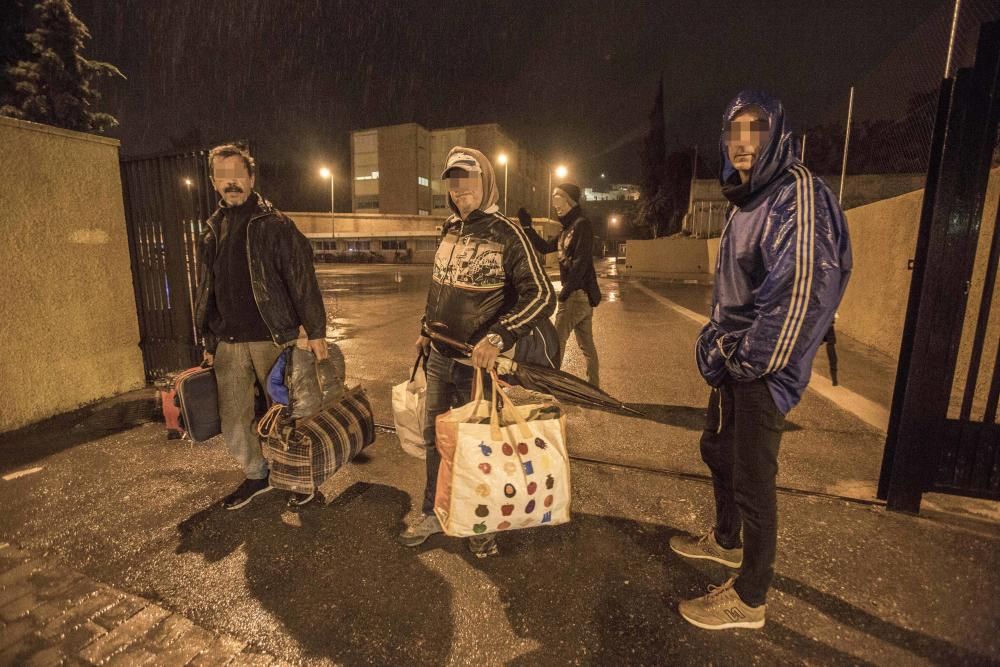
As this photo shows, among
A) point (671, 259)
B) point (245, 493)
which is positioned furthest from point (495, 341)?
point (671, 259)

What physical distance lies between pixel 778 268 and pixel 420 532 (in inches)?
82.9

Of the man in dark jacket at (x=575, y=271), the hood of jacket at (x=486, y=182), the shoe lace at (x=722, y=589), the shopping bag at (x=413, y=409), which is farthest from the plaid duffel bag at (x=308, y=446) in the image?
the man in dark jacket at (x=575, y=271)

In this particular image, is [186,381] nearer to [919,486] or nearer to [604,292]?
[919,486]

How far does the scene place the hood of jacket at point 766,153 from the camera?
190cm

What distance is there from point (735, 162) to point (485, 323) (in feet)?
4.23

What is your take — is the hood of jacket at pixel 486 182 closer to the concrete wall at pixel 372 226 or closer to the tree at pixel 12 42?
the tree at pixel 12 42

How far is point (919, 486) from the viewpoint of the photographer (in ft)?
9.43

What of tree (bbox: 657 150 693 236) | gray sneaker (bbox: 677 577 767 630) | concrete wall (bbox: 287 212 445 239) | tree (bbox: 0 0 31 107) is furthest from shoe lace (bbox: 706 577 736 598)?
tree (bbox: 657 150 693 236)

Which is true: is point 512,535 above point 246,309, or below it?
below

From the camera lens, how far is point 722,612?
6.82 ft

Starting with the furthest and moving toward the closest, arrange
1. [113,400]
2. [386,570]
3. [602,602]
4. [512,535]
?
[113,400] → [512,535] → [386,570] → [602,602]

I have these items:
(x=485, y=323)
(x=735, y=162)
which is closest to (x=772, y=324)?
(x=735, y=162)

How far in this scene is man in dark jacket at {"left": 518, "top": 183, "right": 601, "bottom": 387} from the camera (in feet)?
15.8

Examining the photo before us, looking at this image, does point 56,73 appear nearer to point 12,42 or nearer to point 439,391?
point 12,42
